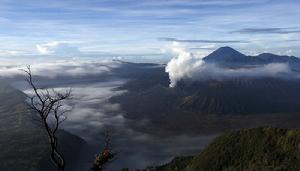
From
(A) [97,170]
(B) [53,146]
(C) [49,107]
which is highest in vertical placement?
(C) [49,107]

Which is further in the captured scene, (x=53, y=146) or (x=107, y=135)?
(x=107, y=135)

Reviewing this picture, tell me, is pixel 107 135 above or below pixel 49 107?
below

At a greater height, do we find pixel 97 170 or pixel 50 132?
pixel 50 132

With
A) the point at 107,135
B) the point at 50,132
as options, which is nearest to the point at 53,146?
the point at 50,132

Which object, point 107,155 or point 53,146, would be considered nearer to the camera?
point 53,146

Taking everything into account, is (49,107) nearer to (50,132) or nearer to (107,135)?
(50,132)

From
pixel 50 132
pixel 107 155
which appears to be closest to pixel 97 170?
pixel 107 155

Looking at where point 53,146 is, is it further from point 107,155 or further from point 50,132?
point 107,155

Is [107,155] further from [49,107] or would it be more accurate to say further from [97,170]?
[49,107]
